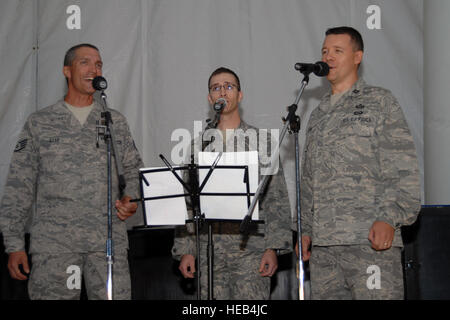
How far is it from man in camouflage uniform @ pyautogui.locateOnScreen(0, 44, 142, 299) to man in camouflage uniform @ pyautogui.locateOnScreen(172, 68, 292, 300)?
41 cm

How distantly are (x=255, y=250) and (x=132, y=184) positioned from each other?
93 cm

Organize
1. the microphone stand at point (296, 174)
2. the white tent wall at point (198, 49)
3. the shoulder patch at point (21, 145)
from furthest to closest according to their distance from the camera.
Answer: the white tent wall at point (198, 49) < the shoulder patch at point (21, 145) < the microphone stand at point (296, 174)

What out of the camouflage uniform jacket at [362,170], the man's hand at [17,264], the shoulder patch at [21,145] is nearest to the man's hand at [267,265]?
the camouflage uniform jacket at [362,170]

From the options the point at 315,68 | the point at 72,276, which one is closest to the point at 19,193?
the point at 72,276

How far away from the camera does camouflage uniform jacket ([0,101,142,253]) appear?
3.34 meters

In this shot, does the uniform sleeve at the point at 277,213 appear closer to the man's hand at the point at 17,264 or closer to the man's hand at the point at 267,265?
the man's hand at the point at 267,265

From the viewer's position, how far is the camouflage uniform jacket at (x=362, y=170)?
2.90 meters

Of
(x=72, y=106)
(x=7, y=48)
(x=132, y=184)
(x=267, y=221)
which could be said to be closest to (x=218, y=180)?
(x=267, y=221)

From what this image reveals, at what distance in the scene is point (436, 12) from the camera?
424 centimetres

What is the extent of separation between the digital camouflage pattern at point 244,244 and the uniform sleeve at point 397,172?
72 centimetres

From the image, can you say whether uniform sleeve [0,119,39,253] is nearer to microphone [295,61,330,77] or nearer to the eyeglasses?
the eyeglasses

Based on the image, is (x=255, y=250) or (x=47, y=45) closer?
(x=255, y=250)

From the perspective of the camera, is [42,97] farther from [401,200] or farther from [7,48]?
[401,200]
